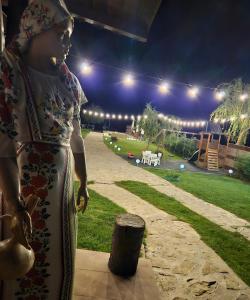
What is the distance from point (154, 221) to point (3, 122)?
5.54m

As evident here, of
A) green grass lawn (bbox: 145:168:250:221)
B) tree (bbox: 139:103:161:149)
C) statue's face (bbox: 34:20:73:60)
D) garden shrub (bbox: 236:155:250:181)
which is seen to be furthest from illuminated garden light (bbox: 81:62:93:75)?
tree (bbox: 139:103:161:149)

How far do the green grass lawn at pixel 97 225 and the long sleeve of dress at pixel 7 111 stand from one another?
3505 millimetres

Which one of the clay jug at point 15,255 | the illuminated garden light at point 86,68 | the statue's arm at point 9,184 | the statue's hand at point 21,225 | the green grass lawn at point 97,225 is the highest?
the illuminated garden light at point 86,68

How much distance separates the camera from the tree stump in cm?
353

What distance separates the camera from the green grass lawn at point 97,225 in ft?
15.7

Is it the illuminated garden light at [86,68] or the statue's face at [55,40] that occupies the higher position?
the illuminated garden light at [86,68]

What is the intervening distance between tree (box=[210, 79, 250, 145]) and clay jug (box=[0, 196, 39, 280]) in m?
22.0

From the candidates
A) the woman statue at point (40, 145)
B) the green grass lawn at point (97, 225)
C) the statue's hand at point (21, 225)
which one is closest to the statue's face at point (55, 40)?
the woman statue at point (40, 145)

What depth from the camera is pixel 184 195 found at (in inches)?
383

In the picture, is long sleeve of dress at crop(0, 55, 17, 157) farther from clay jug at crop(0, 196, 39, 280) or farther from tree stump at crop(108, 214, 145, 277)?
tree stump at crop(108, 214, 145, 277)

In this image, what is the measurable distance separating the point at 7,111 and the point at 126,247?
260 cm

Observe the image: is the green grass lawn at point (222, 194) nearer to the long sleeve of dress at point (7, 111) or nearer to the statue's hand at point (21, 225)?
the statue's hand at point (21, 225)

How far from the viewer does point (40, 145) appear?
1666 mm

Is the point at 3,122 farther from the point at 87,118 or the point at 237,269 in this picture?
the point at 87,118
